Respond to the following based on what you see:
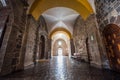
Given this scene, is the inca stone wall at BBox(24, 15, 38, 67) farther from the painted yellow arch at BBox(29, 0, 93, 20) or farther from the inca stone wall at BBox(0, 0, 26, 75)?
the painted yellow arch at BBox(29, 0, 93, 20)

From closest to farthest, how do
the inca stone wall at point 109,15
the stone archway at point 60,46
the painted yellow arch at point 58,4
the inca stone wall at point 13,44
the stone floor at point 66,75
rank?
the stone floor at point 66,75 → the inca stone wall at point 109,15 → the inca stone wall at point 13,44 → the painted yellow arch at point 58,4 → the stone archway at point 60,46

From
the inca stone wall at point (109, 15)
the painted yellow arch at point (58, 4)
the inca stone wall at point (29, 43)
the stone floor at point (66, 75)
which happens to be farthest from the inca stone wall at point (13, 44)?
the inca stone wall at point (109, 15)

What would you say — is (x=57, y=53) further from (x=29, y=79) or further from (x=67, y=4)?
(x=29, y=79)

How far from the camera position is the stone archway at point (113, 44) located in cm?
225

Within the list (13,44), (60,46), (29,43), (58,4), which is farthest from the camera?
(60,46)

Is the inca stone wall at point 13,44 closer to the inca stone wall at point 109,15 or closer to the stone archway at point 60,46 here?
the inca stone wall at point 109,15

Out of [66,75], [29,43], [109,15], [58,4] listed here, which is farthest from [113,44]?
[58,4]

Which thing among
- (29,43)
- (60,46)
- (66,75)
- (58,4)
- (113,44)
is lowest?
(66,75)

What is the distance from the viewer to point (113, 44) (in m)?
2.45

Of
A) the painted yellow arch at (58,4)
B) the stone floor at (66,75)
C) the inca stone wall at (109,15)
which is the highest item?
the painted yellow arch at (58,4)

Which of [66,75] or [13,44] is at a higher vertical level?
[13,44]

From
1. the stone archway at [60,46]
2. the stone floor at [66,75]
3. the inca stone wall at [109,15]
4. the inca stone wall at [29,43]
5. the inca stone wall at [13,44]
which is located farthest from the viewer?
the stone archway at [60,46]

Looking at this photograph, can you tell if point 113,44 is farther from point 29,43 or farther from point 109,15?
point 29,43

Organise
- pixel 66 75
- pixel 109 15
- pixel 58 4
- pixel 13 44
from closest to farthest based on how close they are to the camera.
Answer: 1. pixel 66 75
2. pixel 109 15
3. pixel 13 44
4. pixel 58 4
